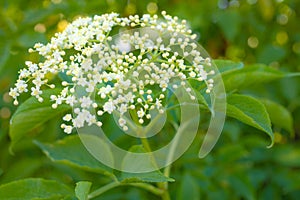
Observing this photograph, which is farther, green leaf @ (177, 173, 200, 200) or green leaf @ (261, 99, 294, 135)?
green leaf @ (177, 173, 200, 200)

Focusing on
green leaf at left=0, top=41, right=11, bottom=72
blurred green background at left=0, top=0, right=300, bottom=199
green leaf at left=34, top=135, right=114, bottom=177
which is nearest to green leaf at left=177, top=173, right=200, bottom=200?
blurred green background at left=0, top=0, right=300, bottom=199

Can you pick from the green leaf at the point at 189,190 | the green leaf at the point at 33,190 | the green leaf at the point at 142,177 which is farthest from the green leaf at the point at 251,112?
the green leaf at the point at 189,190

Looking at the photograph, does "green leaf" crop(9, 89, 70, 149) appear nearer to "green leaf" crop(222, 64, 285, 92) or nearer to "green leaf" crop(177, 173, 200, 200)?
"green leaf" crop(222, 64, 285, 92)

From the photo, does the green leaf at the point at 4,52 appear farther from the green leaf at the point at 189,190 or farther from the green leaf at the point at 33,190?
the green leaf at the point at 189,190

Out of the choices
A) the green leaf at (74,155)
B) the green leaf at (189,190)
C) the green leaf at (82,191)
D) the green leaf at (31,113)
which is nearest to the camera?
A: the green leaf at (82,191)

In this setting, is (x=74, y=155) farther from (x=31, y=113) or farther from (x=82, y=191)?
(x=82, y=191)

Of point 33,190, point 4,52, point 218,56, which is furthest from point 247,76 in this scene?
point 218,56

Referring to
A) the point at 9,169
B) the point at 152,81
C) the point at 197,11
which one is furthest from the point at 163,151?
the point at 197,11

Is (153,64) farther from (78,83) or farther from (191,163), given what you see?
(191,163)
